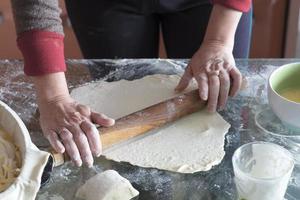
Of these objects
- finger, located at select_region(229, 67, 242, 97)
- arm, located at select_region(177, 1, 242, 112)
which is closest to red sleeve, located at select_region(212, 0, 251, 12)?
arm, located at select_region(177, 1, 242, 112)

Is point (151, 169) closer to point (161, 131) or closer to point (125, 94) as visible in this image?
point (161, 131)

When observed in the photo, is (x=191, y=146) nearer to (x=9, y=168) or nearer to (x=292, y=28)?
(x=9, y=168)

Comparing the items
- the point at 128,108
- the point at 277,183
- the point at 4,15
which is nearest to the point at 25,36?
the point at 128,108

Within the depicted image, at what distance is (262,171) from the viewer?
807mm

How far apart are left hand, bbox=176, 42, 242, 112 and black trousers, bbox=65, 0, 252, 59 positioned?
14 cm

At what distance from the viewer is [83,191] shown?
0.84 metres

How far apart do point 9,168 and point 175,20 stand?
55cm

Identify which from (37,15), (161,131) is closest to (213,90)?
(161,131)

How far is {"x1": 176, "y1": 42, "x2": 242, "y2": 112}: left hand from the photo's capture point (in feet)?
3.25

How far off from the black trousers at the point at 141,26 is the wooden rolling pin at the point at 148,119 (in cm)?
22

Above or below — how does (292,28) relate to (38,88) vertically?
below

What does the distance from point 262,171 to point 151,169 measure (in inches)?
7.3

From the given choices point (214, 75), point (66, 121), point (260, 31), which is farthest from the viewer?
point (260, 31)

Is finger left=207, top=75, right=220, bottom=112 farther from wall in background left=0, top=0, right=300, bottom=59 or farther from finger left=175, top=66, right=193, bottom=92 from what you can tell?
wall in background left=0, top=0, right=300, bottom=59
